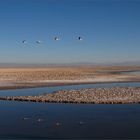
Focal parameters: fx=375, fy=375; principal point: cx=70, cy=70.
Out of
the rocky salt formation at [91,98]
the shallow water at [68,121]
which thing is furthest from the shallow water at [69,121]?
the rocky salt formation at [91,98]

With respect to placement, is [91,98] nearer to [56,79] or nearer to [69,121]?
[69,121]

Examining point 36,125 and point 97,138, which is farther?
point 36,125

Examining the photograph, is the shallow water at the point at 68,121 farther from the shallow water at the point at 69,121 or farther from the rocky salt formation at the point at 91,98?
the rocky salt formation at the point at 91,98

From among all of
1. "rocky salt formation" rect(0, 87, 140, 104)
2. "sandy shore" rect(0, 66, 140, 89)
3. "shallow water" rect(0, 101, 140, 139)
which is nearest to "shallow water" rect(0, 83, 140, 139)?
"shallow water" rect(0, 101, 140, 139)

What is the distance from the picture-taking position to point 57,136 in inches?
682

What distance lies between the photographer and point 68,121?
68.5 feet

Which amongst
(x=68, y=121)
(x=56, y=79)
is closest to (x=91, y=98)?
(x=68, y=121)

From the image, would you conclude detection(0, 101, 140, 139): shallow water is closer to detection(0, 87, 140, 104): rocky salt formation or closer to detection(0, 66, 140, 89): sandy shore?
detection(0, 87, 140, 104): rocky salt formation

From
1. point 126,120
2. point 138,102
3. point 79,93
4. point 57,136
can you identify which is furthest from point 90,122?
point 79,93

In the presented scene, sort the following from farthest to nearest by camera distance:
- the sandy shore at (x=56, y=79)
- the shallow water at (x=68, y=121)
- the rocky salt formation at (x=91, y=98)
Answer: the sandy shore at (x=56, y=79)
the rocky salt formation at (x=91, y=98)
the shallow water at (x=68, y=121)

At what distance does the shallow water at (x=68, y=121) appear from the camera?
57.9 feet

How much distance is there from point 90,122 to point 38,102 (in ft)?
30.7

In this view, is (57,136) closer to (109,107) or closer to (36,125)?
(36,125)

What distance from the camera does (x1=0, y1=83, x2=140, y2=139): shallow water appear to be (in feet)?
57.9
